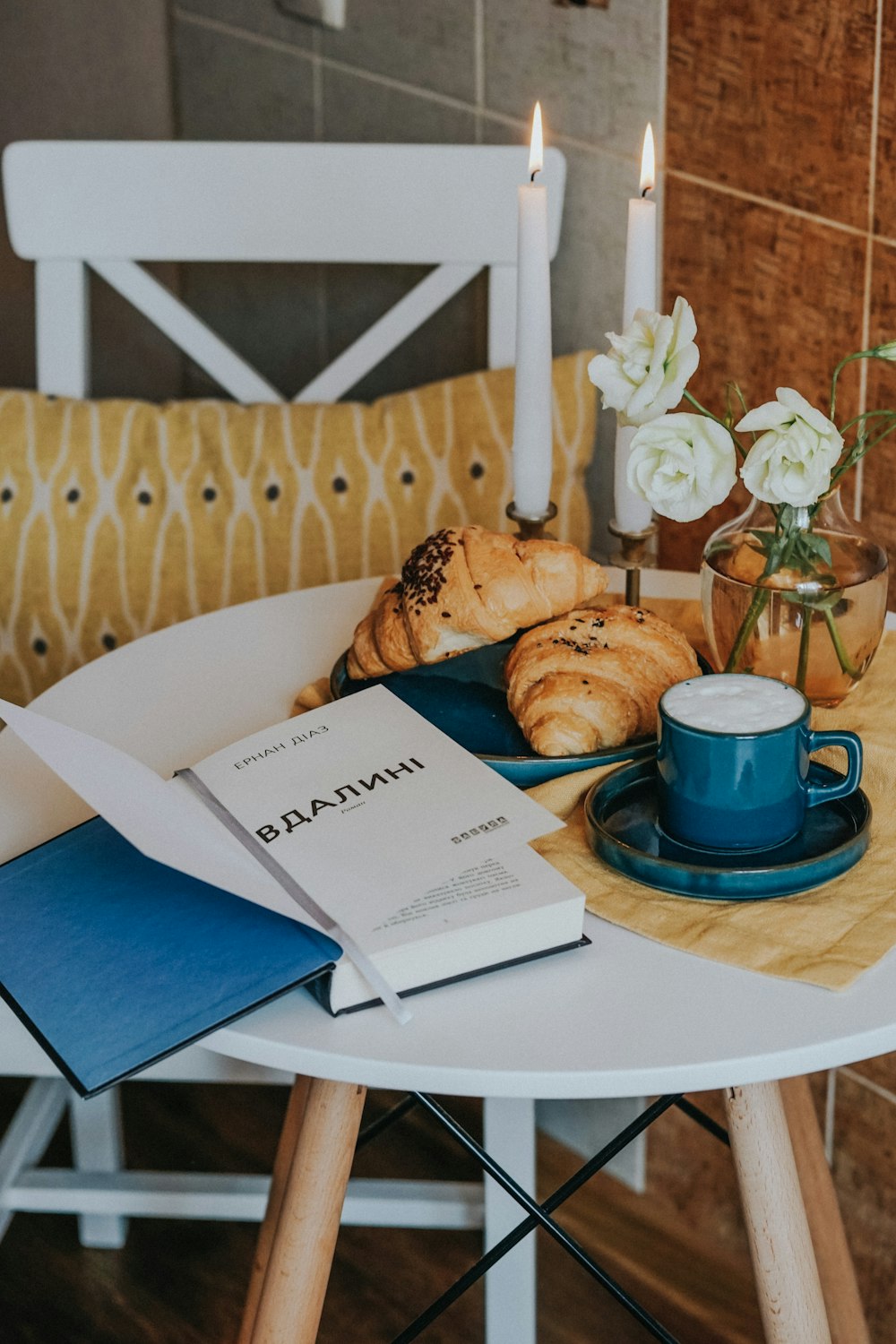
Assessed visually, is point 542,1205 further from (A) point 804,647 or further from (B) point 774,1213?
(A) point 804,647

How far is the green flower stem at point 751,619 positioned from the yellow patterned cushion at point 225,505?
58 centimetres

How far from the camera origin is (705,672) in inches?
34.2

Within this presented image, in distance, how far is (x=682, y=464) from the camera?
2.40ft

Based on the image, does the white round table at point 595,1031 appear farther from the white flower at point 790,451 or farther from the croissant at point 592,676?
the white flower at point 790,451

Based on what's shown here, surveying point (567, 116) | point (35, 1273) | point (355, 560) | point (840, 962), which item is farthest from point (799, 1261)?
point (567, 116)

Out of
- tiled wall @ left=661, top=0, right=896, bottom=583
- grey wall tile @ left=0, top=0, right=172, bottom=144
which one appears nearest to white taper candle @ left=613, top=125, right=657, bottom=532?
tiled wall @ left=661, top=0, right=896, bottom=583

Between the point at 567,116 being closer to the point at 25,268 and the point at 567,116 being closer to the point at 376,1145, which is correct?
the point at 25,268

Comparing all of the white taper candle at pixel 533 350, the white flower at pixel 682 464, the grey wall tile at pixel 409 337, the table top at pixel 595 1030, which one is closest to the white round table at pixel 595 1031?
the table top at pixel 595 1030

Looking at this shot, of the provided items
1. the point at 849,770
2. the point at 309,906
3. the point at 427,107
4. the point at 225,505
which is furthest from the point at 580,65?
the point at 309,906

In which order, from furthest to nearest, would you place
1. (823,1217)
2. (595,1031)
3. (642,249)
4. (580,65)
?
(580,65) < (823,1217) < (642,249) < (595,1031)

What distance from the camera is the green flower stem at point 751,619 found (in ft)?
2.59

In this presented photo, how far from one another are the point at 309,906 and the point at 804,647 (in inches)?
12.5

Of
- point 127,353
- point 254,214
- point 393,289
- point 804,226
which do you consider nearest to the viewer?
point 804,226

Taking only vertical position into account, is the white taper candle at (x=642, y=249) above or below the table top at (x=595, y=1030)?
above
